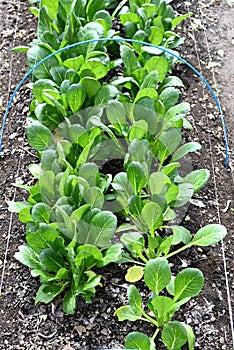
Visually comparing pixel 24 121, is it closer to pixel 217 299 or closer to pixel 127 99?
pixel 127 99

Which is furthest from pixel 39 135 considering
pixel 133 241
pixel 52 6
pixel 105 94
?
pixel 52 6

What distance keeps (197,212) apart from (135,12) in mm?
1042

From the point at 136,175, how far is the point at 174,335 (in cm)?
56

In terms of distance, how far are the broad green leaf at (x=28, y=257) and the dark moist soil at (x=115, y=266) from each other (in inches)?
3.9

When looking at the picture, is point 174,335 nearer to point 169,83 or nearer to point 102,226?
point 102,226

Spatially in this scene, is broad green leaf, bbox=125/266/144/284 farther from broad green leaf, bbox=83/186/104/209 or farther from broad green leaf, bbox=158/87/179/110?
broad green leaf, bbox=158/87/179/110

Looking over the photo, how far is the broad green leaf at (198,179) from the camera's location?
85.4 inches

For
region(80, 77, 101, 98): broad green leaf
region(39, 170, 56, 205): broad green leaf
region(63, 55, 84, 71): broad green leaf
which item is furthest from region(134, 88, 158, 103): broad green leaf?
region(39, 170, 56, 205): broad green leaf

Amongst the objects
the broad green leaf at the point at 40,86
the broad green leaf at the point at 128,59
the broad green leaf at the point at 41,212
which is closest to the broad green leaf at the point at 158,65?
the broad green leaf at the point at 128,59

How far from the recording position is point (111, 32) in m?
2.67

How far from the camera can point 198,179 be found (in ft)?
7.17

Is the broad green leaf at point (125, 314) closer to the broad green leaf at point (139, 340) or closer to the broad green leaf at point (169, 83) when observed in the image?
the broad green leaf at point (139, 340)

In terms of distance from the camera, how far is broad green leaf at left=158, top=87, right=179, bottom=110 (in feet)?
7.91

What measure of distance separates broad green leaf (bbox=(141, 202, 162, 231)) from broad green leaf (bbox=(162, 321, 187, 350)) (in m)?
0.37
